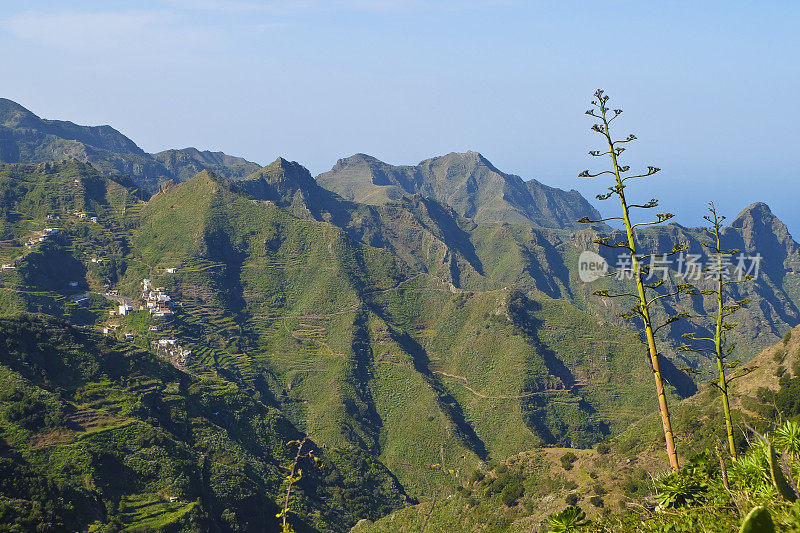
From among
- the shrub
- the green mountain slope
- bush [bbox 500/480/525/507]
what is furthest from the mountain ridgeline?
the shrub

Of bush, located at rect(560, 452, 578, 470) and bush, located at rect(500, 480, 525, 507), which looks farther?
bush, located at rect(560, 452, 578, 470)

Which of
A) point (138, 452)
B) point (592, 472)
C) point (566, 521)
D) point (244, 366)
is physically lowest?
point (244, 366)

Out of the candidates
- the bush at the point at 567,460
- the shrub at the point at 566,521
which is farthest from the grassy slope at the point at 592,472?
the shrub at the point at 566,521

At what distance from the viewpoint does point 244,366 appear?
11481cm

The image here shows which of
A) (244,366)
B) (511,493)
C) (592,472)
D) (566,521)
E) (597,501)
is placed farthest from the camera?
(244,366)

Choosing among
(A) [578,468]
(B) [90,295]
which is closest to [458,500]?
(A) [578,468]

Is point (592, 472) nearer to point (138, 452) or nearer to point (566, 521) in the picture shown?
point (566, 521)

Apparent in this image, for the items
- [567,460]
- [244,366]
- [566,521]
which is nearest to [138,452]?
[567,460]

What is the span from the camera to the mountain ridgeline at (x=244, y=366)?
59594 mm

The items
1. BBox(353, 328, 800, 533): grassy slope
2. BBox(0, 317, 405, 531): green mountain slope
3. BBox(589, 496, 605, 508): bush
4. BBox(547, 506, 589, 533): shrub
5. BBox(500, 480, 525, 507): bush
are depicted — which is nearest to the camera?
BBox(547, 506, 589, 533): shrub

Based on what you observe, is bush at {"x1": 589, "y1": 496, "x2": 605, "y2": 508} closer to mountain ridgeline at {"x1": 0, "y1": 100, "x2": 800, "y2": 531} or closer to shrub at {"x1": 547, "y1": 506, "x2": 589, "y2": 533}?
mountain ridgeline at {"x1": 0, "y1": 100, "x2": 800, "y2": 531}

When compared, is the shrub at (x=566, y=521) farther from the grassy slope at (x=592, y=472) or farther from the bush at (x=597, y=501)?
the bush at (x=597, y=501)

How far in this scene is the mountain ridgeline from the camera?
59.6 metres

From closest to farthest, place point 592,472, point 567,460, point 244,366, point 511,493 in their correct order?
point 592,472, point 511,493, point 567,460, point 244,366
